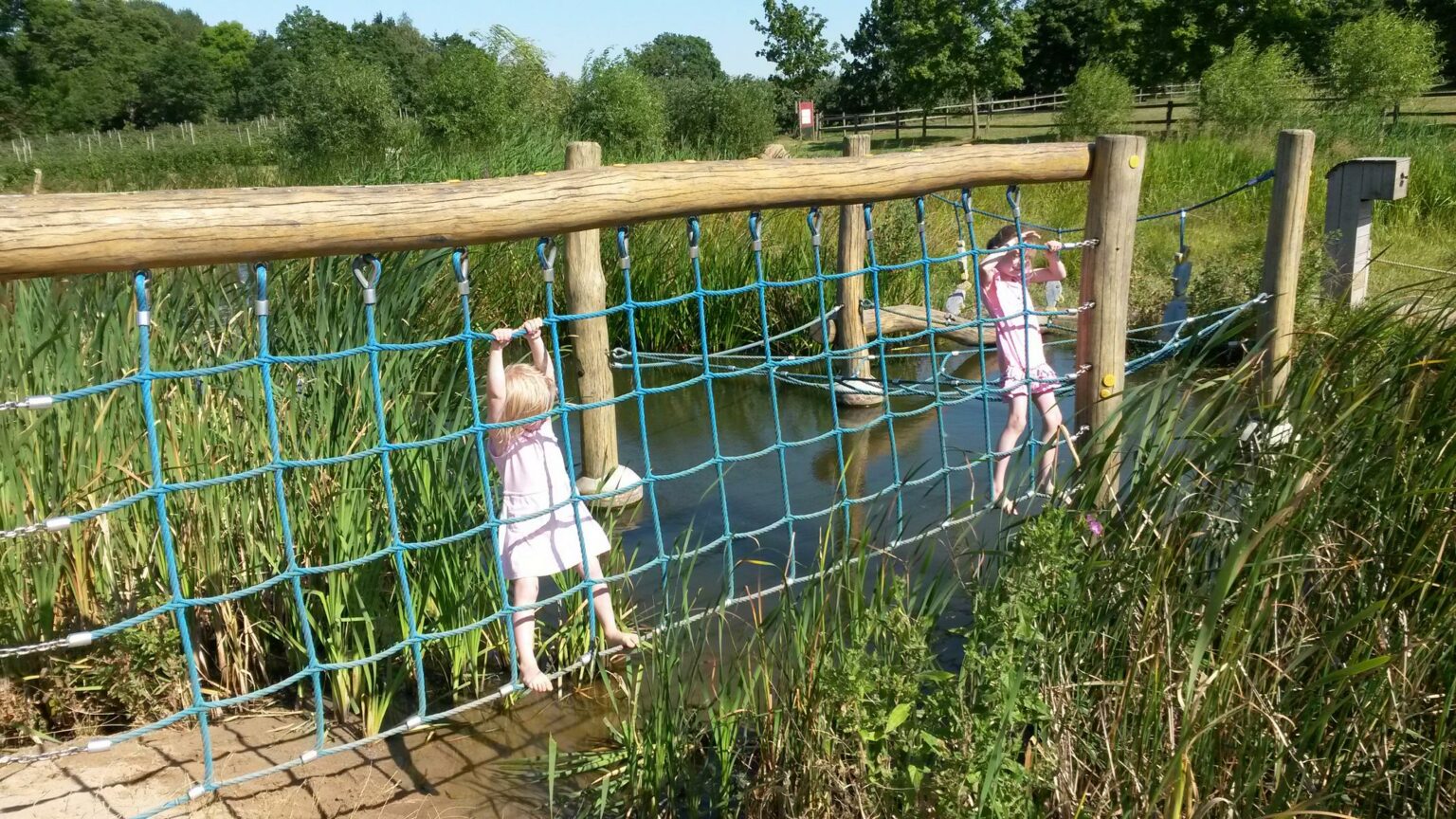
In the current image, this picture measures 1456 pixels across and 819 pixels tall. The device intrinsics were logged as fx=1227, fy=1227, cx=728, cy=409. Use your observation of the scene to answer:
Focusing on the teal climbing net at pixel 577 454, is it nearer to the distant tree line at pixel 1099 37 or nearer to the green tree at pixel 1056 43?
the distant tree line at pixel 1099 37

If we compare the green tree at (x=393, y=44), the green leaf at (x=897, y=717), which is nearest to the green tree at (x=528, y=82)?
the green leaf at (x=897, y=717)

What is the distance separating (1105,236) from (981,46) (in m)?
30.4

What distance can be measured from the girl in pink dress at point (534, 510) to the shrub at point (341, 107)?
1816cm

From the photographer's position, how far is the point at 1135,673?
6.66ft

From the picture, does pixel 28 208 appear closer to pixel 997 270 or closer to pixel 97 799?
pixel 97 799

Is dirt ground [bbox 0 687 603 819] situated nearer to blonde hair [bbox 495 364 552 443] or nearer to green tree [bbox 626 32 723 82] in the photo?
blonde hair [bbox 495 364 552 443]

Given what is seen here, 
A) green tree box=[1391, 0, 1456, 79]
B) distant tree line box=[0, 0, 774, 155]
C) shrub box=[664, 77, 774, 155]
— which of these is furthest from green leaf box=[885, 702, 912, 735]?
green tree box=[1391, 0, 1456, 79]

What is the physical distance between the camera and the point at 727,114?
904 inches

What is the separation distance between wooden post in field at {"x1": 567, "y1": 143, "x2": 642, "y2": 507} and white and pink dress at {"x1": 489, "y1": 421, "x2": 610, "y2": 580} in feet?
4.93

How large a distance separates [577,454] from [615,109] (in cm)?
1311

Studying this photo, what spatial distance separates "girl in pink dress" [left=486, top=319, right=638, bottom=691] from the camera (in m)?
2.74

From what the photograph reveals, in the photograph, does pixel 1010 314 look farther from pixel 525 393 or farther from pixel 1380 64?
pixel 1380 64

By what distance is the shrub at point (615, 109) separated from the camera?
17.7 meters

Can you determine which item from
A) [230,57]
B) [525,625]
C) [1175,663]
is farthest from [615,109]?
[230,57]
